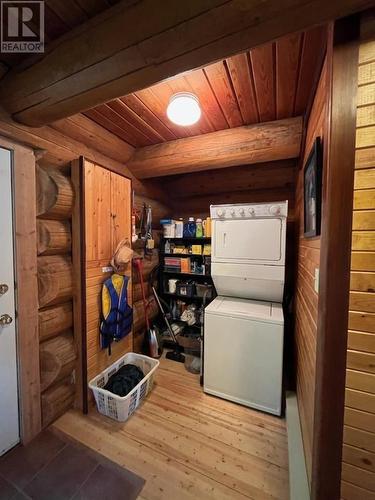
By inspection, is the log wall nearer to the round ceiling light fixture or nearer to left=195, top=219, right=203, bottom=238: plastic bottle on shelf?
the round ceiling light fixture

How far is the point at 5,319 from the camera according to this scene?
Answer: 52.0 inches

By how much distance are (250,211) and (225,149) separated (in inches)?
23.6

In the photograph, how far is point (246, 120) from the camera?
173 cm

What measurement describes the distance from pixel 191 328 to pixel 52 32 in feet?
9.12

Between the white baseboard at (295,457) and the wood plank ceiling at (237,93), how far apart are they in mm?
2187

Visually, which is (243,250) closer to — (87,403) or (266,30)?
(266,30)

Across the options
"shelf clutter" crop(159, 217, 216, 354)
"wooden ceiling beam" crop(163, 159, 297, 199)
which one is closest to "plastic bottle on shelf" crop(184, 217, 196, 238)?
"shelf clutter" crop(159, 217, 216, 354)

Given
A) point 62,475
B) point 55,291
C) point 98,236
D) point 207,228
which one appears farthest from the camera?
point 207,228

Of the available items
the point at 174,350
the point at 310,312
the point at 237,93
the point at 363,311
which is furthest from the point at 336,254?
the point at 174,350

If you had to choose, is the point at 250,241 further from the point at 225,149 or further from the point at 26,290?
the point at 26,290

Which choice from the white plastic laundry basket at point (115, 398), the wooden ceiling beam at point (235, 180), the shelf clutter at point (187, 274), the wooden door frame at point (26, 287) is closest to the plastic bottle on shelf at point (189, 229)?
the shelf clutter at point (187, 274)

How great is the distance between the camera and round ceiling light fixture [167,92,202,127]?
1385 mm

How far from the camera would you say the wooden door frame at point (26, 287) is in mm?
1353

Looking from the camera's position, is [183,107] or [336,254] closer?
[336,254]
